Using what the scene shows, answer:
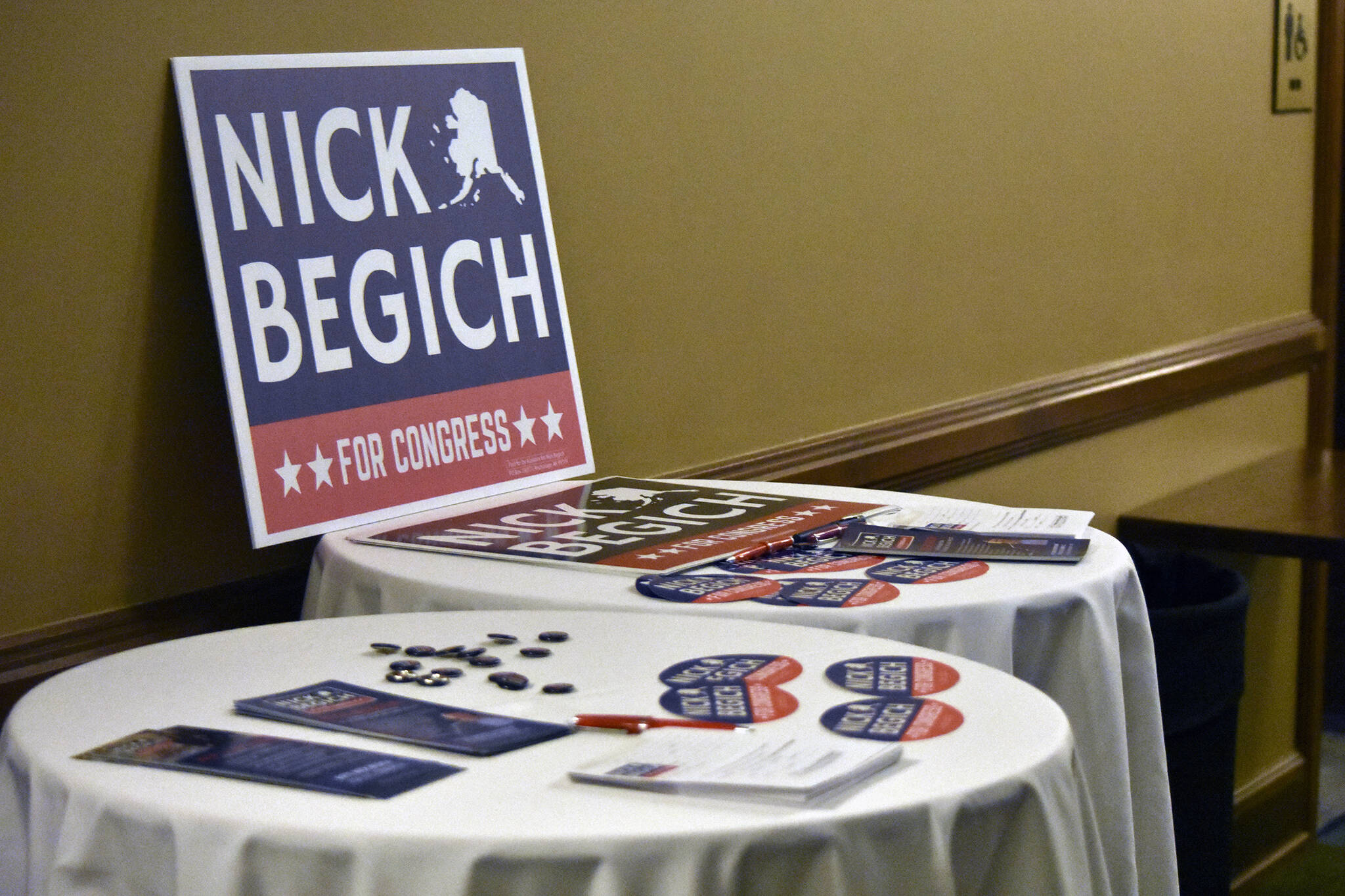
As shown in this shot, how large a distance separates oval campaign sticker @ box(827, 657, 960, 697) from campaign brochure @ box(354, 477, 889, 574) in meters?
0.31

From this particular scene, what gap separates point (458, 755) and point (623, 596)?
15.4 inches

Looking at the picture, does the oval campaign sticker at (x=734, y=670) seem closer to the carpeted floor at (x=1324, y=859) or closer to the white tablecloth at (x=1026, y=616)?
the white tablecloth at (x=1026, y=616)

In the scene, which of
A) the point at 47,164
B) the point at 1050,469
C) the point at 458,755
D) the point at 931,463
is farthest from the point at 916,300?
the point at 458,755

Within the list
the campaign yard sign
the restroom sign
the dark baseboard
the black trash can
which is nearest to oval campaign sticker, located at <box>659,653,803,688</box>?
the campaign yard sign

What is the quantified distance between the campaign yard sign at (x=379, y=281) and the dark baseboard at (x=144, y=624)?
0.15 metres

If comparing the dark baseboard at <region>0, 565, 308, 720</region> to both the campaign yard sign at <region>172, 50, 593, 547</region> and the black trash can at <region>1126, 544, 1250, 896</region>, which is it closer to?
the campaign yard sign at <region>172, 50, 593, 547</region>

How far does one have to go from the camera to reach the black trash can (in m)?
2.38

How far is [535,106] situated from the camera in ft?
6.09

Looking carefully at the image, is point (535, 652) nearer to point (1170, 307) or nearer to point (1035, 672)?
point (1035, 672)

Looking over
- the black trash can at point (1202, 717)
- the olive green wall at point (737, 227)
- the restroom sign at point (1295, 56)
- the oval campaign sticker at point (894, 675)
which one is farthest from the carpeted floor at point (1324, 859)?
the oval campaign sticker at point (894, 675)

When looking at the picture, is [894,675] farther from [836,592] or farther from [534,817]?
[534,817]

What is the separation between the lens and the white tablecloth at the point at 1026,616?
4.03 ft

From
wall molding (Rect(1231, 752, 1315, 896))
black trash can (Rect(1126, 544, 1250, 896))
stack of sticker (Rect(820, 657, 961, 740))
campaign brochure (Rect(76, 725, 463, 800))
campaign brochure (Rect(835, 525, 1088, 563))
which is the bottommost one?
wall molding (Rect(1231, 752, 1315, 896))

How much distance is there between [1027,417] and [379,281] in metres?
1.52
